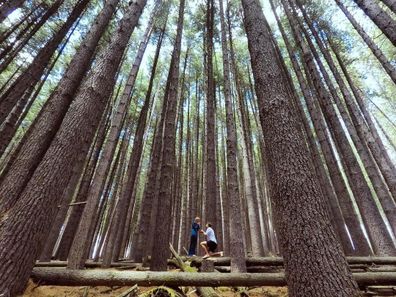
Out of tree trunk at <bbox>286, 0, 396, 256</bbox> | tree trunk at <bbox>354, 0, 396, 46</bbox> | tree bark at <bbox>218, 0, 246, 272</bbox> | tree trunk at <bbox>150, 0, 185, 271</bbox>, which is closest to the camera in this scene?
tree trunk at <bbox>150, 0, 185, 271</bbox>

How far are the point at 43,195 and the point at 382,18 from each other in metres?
6.46

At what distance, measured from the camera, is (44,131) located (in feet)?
11.3

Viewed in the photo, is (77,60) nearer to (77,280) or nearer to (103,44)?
(77,280)

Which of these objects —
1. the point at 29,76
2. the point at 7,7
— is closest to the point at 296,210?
the point at 7,7

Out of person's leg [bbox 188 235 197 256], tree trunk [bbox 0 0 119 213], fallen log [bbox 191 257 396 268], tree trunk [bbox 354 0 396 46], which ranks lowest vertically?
fallen log [bbox 191 257 396 268]

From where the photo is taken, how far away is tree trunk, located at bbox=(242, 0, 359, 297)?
1762 mm

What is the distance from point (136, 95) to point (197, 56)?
12.9 ft

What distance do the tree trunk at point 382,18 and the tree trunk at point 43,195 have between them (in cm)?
520

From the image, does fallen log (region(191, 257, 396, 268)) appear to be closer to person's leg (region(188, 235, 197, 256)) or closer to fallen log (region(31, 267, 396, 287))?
fallen log (region(31, 267, 396, 287))

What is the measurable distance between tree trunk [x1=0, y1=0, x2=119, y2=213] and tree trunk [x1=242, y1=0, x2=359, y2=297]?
2.97 metres

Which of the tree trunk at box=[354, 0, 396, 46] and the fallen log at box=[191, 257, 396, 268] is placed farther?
the fallen log at box=[191, 257, 396, 268]

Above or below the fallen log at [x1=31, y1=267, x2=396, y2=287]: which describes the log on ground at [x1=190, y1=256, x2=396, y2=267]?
above

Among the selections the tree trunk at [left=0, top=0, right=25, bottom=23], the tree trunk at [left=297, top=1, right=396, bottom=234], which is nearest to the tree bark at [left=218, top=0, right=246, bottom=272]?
the tree trunk at [left=297, top=1, right=396, bottom=234]

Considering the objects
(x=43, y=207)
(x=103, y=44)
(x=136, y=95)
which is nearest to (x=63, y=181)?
(x=43, y=207)
